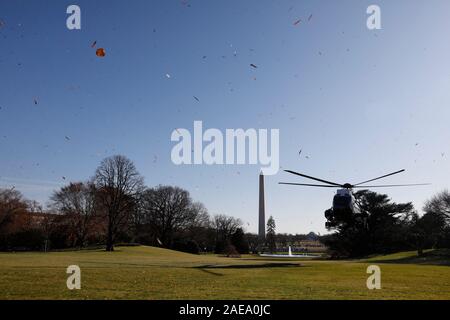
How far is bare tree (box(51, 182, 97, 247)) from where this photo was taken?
7462 centimetres

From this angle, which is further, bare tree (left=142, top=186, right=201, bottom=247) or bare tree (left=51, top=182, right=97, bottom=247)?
bare tree (left=142, top=186, right=201, bottom=247)

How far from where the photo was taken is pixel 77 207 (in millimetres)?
75438

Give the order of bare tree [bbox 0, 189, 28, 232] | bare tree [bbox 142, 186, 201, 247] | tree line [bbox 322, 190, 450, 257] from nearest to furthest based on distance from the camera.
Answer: tree line [bbox 322, 190, 450, 257] → bare tree [bbox 0, 189, 28, 232] → bare tree [bbox 142, 186, 201, 247]

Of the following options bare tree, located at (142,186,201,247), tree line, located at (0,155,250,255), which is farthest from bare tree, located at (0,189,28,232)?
bare tree, located at (142,186,201,247)

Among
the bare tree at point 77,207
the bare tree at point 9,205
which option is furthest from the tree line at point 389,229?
the bare tree at point 9,205

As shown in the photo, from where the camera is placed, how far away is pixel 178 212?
87.6 meters

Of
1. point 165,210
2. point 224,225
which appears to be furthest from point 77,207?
point 224,225

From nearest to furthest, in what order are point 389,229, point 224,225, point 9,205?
point 389,229 → point 9,205 → point 224,225

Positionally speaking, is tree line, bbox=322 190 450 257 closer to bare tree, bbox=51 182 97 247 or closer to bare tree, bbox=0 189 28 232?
bare tree, bbox=51 182 97 247

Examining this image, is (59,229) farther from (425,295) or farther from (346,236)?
(425,295)

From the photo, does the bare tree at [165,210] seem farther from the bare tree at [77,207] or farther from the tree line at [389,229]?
the tree line at [389,229]

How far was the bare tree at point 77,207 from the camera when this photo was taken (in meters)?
74.6

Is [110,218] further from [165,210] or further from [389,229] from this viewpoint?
[389,229]

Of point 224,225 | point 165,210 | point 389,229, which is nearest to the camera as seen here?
point 389,229
